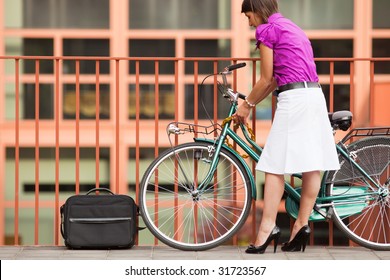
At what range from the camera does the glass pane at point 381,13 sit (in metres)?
9.80

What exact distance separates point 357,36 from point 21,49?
10.2 feet

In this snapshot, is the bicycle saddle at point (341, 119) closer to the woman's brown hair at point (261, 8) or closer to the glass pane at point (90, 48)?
the woman's brown hair at point (261, 8)

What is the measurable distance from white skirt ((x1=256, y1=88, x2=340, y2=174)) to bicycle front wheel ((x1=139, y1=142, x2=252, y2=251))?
0.81 ft

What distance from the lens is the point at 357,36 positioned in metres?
9.79

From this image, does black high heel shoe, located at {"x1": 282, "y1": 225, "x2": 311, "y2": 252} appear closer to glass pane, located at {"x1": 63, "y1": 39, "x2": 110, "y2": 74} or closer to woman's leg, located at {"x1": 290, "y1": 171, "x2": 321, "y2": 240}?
woman's leg, located at {"x1": 290, "y1": 171, "x2": 321, "y2": 240}

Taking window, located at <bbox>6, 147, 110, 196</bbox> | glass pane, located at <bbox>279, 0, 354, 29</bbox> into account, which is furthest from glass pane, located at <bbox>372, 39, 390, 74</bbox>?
A: window, located at <bbox>6, 147, 110, 196</bbox>

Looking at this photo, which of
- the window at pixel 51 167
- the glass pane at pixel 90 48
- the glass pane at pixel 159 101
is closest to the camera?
the window at pixel 51 167

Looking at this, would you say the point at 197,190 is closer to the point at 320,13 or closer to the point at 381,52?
the point at 320,13

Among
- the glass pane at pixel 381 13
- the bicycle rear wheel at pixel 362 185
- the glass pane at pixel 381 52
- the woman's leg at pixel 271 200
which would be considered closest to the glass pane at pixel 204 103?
the glass pane at pixel 381 52

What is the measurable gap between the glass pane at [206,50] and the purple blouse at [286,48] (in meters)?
4.63

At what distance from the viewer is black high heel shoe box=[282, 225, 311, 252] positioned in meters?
5.03
